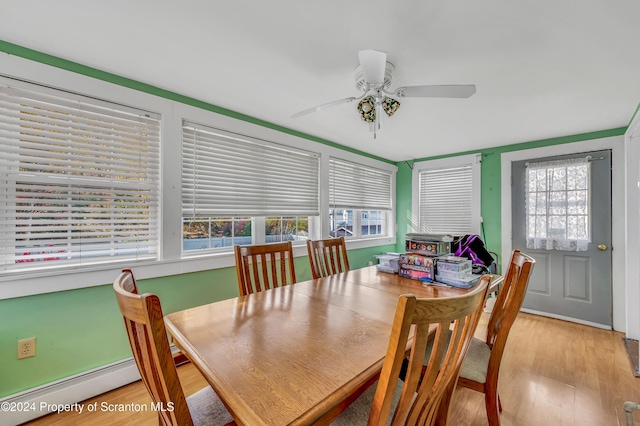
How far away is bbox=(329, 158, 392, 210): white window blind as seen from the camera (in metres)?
3.68

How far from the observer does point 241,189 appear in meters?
2.67

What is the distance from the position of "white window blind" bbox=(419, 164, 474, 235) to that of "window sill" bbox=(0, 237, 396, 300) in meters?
3.25

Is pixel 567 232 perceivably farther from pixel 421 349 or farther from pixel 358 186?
pixel 421 349

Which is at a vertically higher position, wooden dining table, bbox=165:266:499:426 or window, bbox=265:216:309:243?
window, bbox=265:216:309:243

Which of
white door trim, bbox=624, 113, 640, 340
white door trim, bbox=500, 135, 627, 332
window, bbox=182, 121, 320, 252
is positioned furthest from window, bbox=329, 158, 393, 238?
white door trim, bbox=624, 113, 640, 340

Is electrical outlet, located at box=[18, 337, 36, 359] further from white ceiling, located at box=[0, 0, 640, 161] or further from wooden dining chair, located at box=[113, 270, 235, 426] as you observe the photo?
white ceiling, located at box=[0, 0, 640, 161]

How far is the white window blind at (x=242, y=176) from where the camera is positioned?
2.35 metres

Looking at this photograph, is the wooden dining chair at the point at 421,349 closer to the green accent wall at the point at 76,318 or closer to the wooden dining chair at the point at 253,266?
the wooden dining chair at the point at 253,266

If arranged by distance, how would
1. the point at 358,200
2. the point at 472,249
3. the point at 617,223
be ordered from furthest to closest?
the point at 358,200 → the point at 617,223 → the point at 472,249

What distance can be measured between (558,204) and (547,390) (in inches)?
90.9

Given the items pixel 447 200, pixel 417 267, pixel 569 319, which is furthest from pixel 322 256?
pixel 569 319

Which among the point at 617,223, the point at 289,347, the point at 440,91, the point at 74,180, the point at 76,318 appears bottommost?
the point at 76,318

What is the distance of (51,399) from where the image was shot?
5.45ft

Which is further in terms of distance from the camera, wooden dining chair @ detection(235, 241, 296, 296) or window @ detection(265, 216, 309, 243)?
window @ detection(265, 216, 309, 243)
